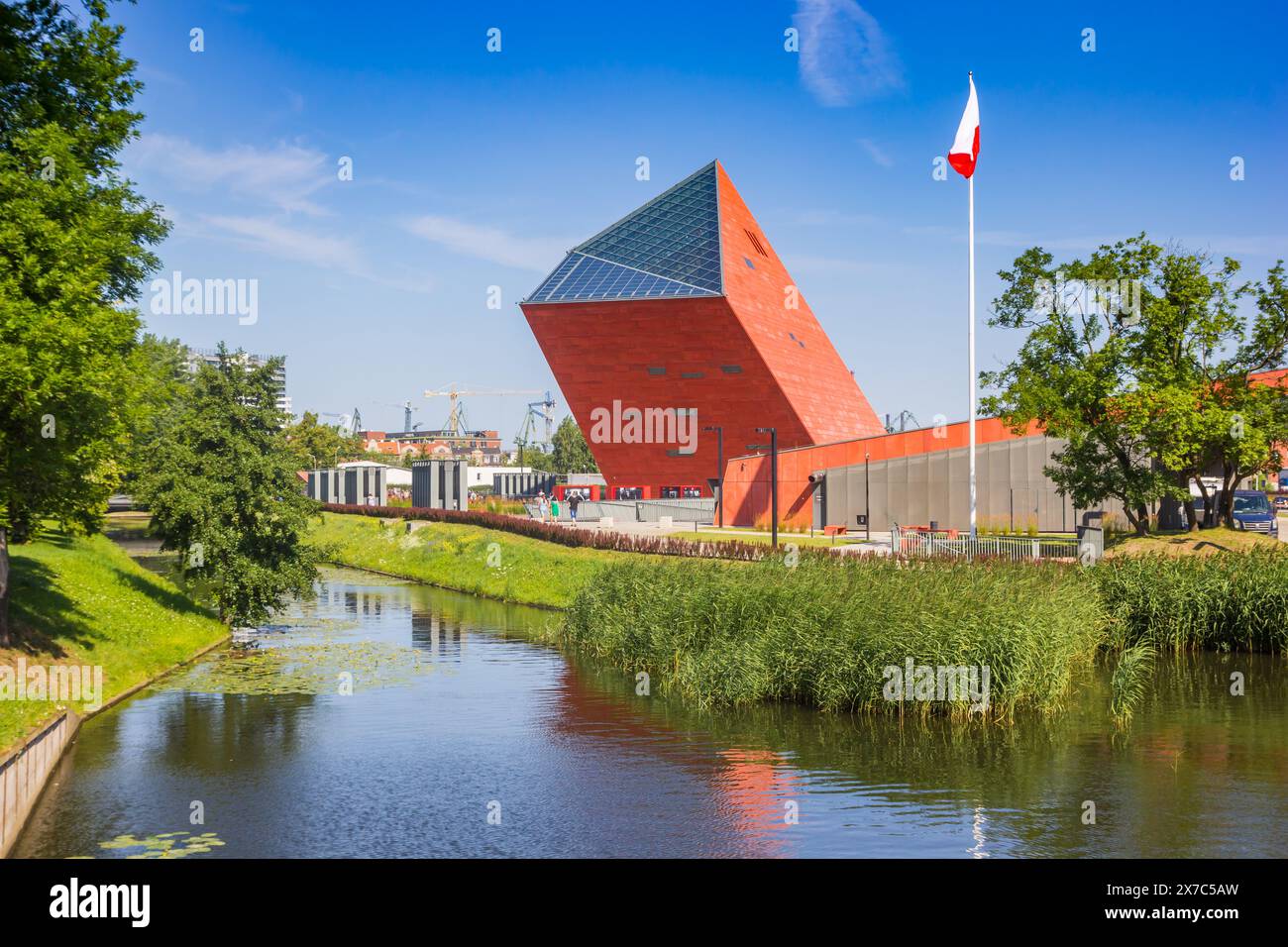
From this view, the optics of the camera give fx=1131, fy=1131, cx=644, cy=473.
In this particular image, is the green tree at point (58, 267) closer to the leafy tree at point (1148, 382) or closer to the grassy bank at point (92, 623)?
the grassy bank at point (92, 623)

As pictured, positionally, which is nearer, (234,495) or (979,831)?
(979,831)

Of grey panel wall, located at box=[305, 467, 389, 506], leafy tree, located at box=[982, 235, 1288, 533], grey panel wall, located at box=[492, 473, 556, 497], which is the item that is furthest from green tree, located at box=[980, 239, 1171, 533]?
grey panel wall, located at box=[492, 473, 556, 497]

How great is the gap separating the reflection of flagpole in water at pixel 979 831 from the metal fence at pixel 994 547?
15.9m

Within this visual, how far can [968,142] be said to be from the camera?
111 ft

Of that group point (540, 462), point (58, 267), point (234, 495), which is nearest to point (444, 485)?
point (234, 495)

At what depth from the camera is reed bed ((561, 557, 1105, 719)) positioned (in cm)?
1958

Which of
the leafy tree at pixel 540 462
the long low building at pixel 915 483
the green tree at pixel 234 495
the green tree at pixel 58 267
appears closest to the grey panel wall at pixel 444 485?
the long low building at pixel 915 483

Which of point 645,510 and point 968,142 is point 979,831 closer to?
point 968,142

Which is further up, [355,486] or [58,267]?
[58,267]

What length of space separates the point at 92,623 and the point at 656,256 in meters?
53.4

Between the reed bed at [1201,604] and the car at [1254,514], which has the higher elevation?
the car at [1254,514]

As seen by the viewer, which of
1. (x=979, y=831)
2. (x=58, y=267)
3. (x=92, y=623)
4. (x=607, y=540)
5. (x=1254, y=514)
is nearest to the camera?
(x=979, y=831)

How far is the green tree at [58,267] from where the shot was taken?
18.9m

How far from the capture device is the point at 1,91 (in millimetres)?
21547
